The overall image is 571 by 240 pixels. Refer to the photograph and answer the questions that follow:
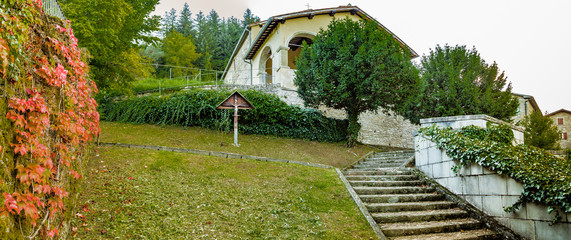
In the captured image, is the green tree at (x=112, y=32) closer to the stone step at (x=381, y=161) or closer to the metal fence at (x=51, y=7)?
the metal fence at (x=51, y=7)

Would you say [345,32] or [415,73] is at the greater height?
[345,32]

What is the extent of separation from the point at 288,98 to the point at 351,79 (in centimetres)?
448

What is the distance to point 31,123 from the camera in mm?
3227

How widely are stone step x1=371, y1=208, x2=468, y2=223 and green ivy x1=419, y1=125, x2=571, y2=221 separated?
1.11 metres

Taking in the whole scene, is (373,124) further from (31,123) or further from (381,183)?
(31,123)

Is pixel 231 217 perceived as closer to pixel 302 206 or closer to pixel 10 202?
pixel 302 206

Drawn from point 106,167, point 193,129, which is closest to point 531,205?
point 106,167

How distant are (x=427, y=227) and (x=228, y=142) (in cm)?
784

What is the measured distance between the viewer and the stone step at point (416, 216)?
6496mm

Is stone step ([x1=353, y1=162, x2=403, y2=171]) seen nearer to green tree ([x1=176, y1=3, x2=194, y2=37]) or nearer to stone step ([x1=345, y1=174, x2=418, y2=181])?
stone step ([x1=345, y1=174, x2=418, y2=181])

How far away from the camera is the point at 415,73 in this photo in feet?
47.3

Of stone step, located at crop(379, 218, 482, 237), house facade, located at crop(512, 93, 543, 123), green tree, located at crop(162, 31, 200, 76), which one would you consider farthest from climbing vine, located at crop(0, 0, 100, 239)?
green tree, located at crop(162, 31, 200, 76)

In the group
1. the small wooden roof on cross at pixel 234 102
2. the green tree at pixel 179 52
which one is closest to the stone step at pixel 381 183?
the small wooden roof on cross at pixel 234 102

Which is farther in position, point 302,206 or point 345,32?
point 345,32
